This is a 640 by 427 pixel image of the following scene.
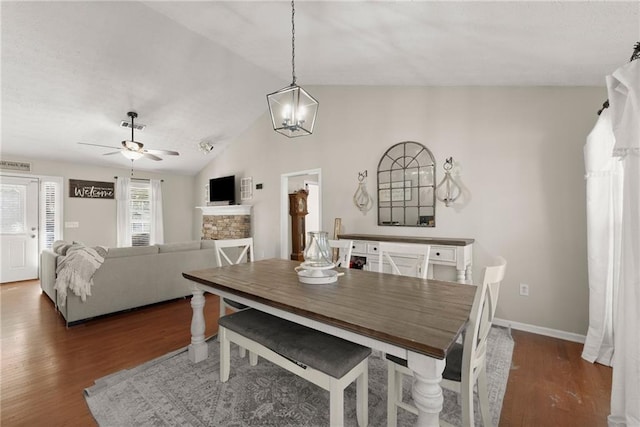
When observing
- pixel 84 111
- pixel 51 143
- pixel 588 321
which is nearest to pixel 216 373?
pixel 588 321

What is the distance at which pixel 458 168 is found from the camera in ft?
10.2

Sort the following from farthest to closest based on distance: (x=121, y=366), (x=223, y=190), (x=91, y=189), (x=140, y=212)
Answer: (x=140, y=212), (x=223, y=190), (x=91, y=189), (x=121, y=366)

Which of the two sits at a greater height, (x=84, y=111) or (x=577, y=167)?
(x=84, y=111)

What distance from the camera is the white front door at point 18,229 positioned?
15.9 feet

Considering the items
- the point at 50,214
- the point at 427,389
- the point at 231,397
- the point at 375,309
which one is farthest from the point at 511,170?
the point at 50,214

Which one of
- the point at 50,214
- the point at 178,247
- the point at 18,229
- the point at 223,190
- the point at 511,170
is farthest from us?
the point at 223,190

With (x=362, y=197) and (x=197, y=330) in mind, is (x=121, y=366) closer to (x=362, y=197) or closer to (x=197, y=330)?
(x=197, y=330)

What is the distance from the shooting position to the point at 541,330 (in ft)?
8.84

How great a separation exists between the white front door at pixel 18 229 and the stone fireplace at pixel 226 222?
3013mm

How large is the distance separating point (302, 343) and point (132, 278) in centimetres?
281

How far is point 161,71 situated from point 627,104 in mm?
4533

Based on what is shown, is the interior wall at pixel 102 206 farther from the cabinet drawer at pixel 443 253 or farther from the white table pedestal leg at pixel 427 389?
the white table pedestal leg at pixel 427 389

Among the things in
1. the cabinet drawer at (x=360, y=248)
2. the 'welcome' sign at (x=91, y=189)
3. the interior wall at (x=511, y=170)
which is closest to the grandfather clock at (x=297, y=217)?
the interior wall at (x=511, y=170)

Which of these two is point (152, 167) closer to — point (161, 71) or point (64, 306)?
point (161, 71)
